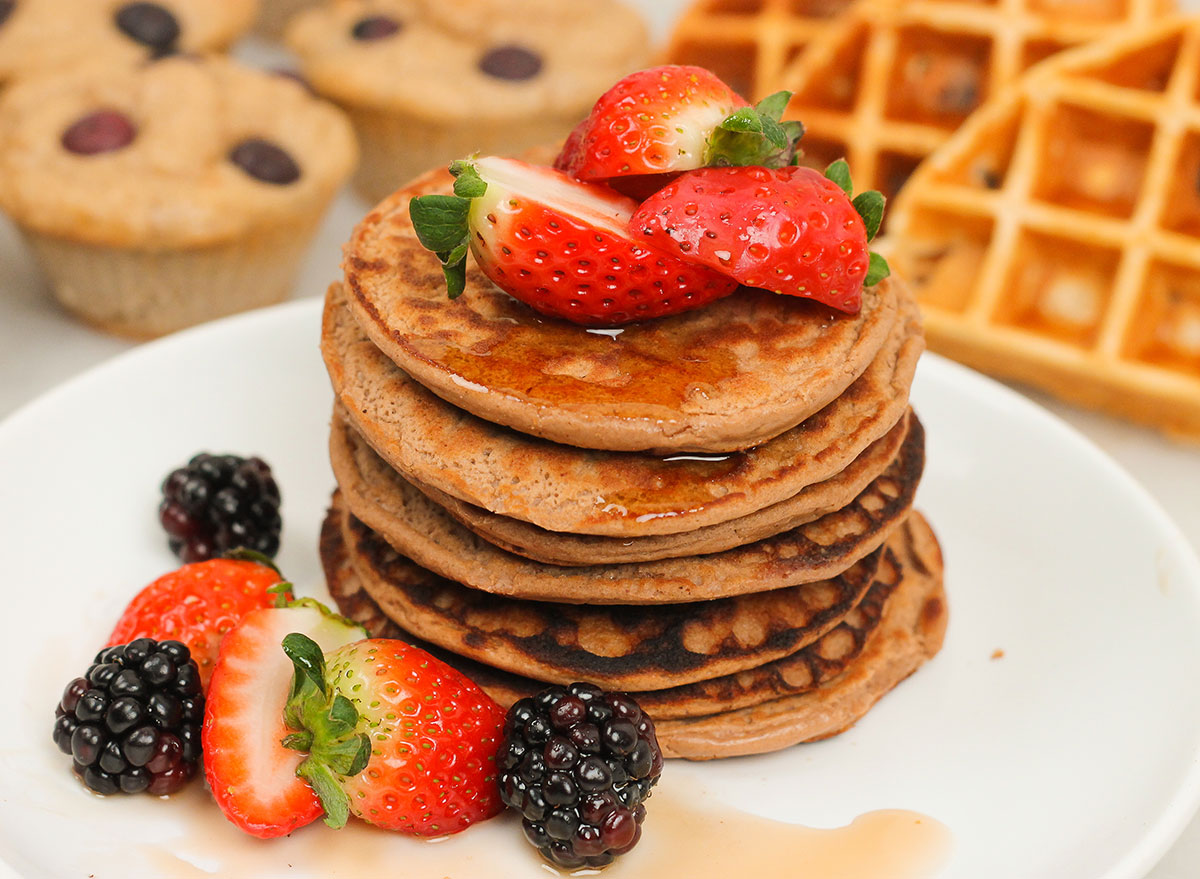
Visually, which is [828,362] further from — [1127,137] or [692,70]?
[1127,137]

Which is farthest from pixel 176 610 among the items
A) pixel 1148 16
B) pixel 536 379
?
pixel 1148 16

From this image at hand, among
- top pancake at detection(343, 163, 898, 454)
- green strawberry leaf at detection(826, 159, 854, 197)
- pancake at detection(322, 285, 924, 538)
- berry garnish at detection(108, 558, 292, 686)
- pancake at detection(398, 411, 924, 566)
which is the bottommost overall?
berry garnish at detection(108, 558, 292, 686)

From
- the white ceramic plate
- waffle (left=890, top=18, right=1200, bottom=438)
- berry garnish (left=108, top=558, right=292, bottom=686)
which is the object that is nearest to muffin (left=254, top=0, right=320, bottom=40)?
the white ceramic plate

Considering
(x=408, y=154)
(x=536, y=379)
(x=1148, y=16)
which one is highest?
(x=1148, y=16)

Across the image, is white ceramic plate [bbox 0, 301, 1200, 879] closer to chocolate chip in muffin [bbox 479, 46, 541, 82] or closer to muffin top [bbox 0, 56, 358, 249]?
muffin top [bbox 0, 56, 358, 249]

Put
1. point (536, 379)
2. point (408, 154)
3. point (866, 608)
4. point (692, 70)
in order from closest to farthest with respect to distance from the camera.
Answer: point (536, 379) < point (692, 70) < point (866, 608) < point (408, 154)

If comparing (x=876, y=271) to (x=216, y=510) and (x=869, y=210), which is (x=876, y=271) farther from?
(x=216, y=510)
